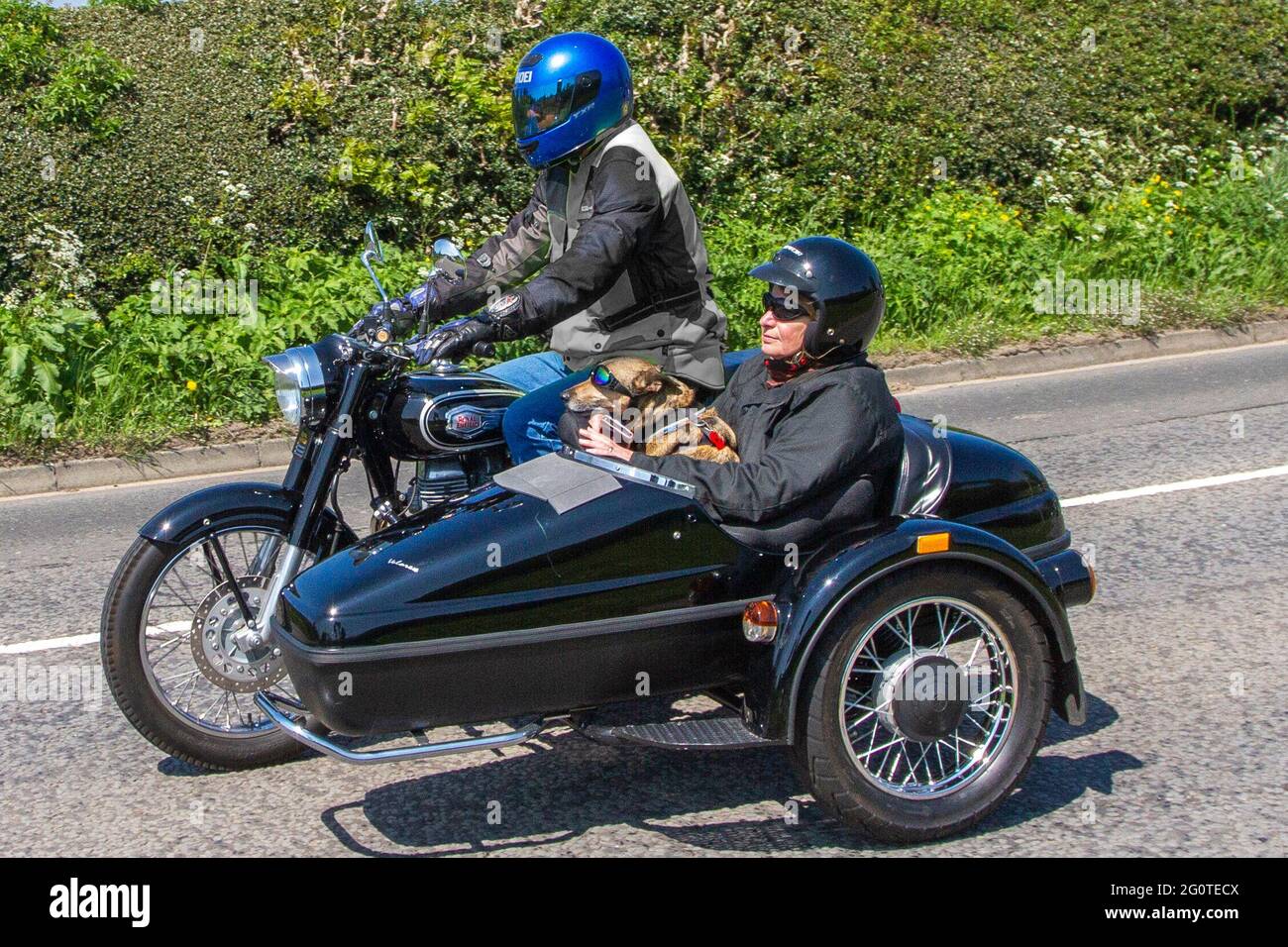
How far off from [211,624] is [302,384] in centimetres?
77

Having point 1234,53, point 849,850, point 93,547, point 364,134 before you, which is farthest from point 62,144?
point 1234,53

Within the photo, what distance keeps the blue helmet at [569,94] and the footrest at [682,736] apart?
1859mm

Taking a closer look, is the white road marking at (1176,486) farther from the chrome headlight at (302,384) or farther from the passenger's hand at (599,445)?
the chrome headlight at (302,384)

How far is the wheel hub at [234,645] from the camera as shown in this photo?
14.3ft

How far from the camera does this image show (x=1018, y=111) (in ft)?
45.4

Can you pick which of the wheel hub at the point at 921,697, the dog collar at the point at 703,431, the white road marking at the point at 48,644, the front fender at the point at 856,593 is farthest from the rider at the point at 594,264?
the white road marking at the point at 48,644

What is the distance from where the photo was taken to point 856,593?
3.80 metres

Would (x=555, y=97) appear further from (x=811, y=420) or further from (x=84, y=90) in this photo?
(x=84, y=90)

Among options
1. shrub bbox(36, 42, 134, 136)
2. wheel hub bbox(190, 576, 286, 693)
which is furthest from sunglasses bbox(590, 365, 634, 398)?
shrub bbox(36, 42, 134, 136)

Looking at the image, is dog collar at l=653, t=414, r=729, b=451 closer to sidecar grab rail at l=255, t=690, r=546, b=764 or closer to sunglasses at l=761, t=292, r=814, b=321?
sunglasses at l=761, t=292, r=814, b=321

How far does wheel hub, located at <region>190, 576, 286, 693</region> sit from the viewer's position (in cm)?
436

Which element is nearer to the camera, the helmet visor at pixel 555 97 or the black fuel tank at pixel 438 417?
the black fuel tank at pixel 438 417

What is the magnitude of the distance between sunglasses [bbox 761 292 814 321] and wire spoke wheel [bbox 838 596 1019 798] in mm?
840

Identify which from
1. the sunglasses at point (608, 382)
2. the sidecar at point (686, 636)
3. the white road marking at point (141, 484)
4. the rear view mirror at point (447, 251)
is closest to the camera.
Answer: the sidecar at point (686, 636)
